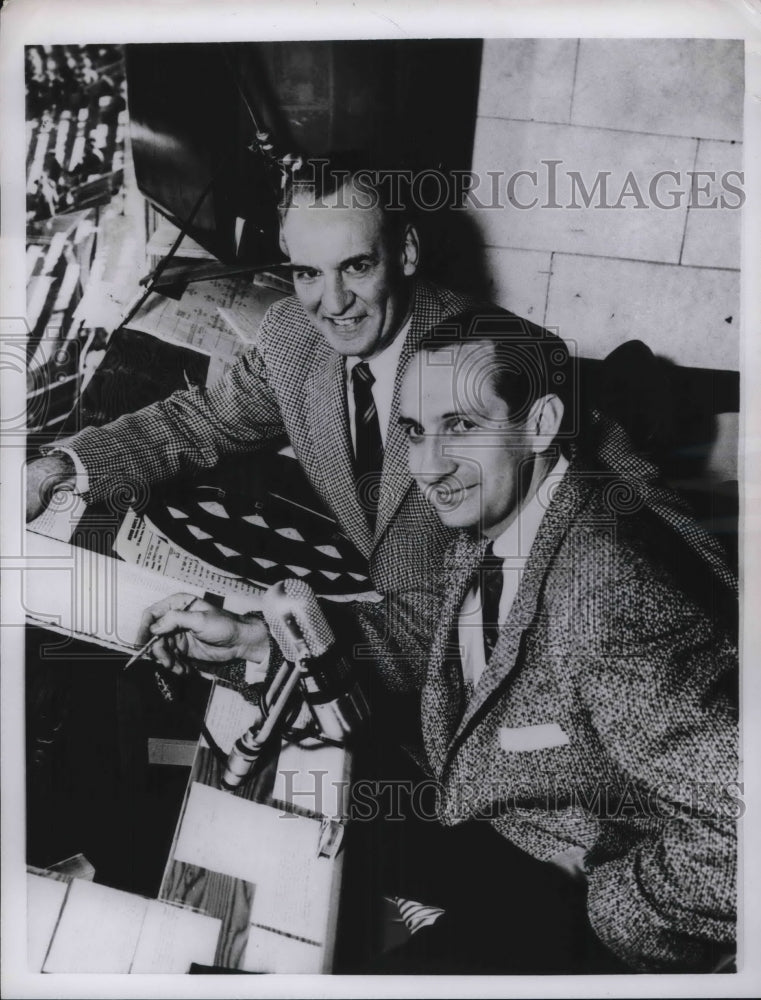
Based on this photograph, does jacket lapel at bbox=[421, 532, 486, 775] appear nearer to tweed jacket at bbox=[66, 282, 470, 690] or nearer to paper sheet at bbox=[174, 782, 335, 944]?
tweed jacket at bbox=[66, 282, 470, 690]

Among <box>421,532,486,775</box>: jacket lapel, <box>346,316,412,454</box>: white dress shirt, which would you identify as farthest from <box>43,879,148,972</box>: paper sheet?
<box>346,316,412,454</box>: white dress shirt

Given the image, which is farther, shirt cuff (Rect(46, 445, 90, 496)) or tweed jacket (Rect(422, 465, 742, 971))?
shirt cuff (Rect(46, 445, 90, 496))

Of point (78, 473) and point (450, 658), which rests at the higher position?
point (78, 473)

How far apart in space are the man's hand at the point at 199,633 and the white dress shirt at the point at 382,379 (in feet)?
1.42

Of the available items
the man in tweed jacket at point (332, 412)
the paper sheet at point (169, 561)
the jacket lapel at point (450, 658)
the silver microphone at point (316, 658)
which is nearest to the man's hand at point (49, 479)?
the man in tweed jacket at point (332, 412)

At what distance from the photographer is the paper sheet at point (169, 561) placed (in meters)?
1.61

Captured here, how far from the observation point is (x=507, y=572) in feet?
5.13

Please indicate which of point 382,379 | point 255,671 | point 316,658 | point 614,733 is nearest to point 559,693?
point 614,733

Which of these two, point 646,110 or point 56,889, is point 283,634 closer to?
point 56,889

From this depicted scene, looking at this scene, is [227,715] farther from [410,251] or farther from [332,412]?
[410,251]

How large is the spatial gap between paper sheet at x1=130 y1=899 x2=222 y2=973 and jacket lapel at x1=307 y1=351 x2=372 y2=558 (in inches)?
32.8

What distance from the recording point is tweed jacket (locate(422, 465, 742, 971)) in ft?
4.98

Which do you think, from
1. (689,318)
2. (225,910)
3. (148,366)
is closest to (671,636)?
(689,318)

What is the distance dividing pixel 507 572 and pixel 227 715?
65 centimetres
